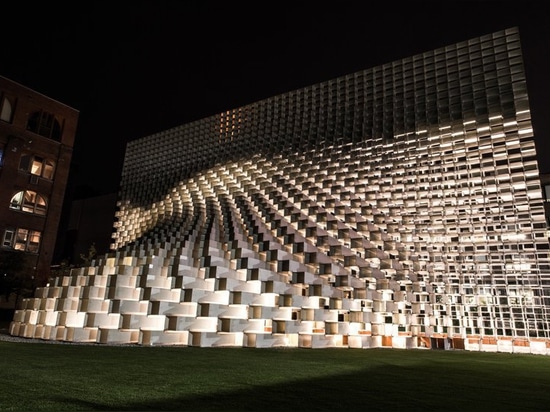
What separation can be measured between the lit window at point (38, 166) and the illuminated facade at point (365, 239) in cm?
1368

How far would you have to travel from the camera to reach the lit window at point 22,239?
915 inches

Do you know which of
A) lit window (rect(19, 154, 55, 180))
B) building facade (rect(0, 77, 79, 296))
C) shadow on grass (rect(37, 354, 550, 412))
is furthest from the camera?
lit window (rect(19, 154, 55, 180))

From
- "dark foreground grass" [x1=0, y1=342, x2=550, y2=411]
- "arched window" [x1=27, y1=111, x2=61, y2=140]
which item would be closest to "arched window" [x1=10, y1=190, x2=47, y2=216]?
"arched window" [x1=27, y1=111, x2=61, y2=140]

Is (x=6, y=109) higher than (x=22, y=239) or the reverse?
higher

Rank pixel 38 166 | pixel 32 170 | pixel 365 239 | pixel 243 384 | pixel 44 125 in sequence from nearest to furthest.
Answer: pixel 243 384, pixel 365 239, pixel 32 170, pixel 38 166, pixel 44 125

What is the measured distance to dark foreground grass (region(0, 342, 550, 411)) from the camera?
3.43 metres

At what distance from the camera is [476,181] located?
41.6ft

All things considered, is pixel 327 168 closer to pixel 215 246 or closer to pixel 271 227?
pixel 271 227

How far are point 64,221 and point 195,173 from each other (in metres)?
21.3

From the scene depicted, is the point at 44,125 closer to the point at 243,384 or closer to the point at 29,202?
the point at 29,202

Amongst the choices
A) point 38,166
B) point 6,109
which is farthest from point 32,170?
point 6,109

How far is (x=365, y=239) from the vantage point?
43.2ft

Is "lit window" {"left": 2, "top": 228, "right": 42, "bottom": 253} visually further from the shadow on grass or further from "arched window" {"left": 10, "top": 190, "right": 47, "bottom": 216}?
the shadow on grass

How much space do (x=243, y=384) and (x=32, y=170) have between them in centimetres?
2555
